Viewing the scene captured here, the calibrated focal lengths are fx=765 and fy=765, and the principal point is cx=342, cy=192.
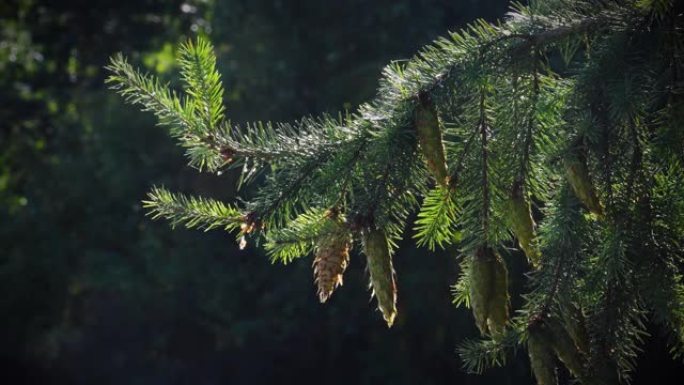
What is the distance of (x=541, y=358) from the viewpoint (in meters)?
1.14

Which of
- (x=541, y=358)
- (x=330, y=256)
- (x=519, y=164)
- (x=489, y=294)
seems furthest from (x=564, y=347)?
(x=330, y=256)

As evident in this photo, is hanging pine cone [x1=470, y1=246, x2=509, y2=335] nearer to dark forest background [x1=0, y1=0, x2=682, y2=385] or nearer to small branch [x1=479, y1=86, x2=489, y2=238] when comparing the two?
small branch [x1=479, y1=86, x2=489, y2=238]

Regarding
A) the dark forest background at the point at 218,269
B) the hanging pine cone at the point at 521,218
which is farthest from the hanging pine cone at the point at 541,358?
the dark forest background at the point at 218,269

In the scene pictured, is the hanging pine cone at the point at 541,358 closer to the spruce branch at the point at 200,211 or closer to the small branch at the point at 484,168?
the small branch at the point at 484,168

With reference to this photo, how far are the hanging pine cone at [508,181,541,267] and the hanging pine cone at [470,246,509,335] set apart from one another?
0.08 metres

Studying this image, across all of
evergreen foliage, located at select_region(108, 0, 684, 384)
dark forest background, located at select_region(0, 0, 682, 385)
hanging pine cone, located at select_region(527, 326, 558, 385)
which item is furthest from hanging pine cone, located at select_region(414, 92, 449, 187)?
dark forest background, located at select_region(0, 0, 682, 385)

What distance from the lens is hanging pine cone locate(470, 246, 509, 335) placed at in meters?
1.11

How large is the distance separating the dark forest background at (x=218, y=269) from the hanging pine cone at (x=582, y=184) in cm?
355

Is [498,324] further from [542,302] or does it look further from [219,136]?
[219,136]

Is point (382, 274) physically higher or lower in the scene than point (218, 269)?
lower

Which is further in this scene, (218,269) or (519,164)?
(218,269)

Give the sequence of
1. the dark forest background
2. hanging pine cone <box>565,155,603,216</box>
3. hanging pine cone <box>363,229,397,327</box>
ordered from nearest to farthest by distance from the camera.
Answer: hanging pine cone <box>363,229,397,327</box> → hanging pine cone <box>565,155,603,216</box> → the dark forest background

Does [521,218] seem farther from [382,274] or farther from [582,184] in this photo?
[382,274]

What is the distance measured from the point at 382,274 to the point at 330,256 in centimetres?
8
